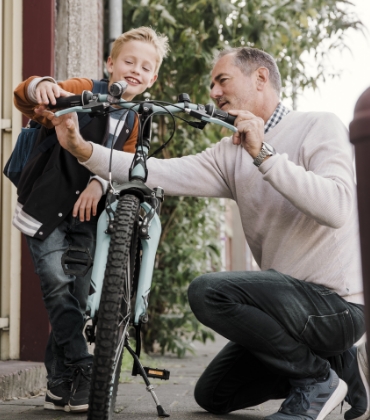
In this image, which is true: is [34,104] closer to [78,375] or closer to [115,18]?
[78,375]

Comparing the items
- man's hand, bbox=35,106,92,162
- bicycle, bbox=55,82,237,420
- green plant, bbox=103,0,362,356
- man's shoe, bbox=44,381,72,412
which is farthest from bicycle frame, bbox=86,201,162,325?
green plant, bbox=103,0,362,356

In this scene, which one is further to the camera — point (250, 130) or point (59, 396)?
point (59, 396)

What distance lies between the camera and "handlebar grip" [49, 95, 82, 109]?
8.97ft

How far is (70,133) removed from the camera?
2.99 metres

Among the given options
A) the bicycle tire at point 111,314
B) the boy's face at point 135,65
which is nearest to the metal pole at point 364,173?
the bicycle tire at point 111,314

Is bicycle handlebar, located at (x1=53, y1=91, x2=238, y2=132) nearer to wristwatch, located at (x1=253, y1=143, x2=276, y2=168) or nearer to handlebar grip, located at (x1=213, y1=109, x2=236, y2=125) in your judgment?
handlebar grip, located at (x1=213, y1=109, x2=236, y2=125)

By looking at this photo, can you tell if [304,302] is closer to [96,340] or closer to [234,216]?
[96,340]

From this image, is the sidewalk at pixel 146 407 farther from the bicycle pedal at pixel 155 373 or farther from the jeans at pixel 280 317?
the jeans at pixel 280 317

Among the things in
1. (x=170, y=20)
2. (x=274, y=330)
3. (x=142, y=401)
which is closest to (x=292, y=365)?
Answer: (x=274, y=330)

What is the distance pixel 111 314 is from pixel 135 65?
62.3 inches

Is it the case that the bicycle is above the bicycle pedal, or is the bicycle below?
above

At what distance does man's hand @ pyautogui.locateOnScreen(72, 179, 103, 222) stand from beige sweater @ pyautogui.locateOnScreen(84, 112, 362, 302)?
138 mm

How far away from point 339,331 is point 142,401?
3.90 feet

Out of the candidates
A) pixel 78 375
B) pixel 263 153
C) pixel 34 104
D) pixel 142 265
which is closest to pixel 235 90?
pixel 263 153
